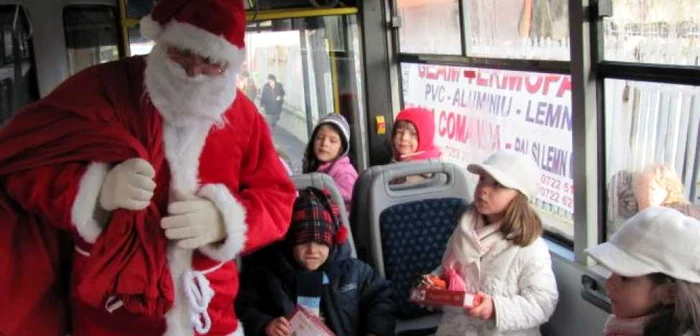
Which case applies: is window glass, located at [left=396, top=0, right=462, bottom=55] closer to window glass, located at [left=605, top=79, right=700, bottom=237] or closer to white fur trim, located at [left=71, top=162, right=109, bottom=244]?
window glass, located at [left=605, top=79, right=700, bottom=237]

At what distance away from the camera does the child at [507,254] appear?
7.27 ft

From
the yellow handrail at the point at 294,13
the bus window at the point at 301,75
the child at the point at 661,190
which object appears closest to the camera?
the child at the point at 661,190

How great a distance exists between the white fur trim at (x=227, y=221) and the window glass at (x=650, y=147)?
133 cm

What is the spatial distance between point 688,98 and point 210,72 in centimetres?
141

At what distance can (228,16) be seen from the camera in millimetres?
1688

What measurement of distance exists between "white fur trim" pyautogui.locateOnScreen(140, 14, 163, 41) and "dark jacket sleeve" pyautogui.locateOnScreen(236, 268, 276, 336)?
1.03 metres

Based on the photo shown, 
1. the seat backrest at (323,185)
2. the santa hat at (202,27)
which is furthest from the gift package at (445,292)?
the santa hat at (202,27)

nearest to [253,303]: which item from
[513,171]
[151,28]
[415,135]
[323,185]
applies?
[323,185]

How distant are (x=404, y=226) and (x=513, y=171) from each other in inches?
28.4

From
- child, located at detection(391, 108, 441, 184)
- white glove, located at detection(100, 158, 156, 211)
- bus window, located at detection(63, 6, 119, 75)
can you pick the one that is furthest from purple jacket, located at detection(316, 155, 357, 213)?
white glove, located at detection(100, 158, 156, 211)

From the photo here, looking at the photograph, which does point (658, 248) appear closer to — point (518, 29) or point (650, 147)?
point (650, 147)

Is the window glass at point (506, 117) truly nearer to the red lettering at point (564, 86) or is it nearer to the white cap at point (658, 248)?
the red lettering at point (564, 86)

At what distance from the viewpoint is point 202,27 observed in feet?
5.40

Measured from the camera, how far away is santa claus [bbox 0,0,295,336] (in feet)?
5.17
